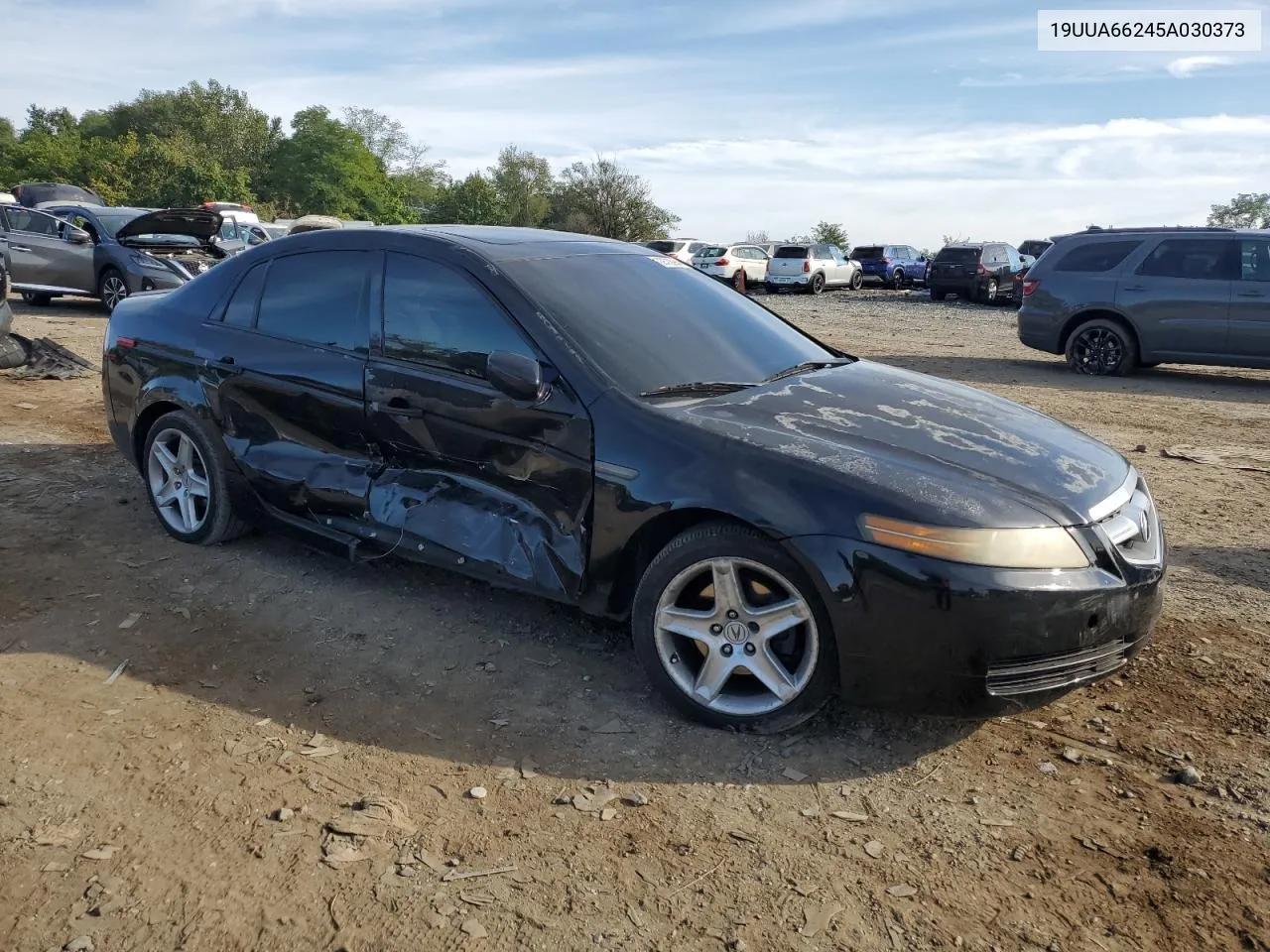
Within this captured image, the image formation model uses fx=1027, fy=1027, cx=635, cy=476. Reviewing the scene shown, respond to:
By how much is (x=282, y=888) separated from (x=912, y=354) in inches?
526

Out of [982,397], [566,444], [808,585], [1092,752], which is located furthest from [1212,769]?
[566,444]

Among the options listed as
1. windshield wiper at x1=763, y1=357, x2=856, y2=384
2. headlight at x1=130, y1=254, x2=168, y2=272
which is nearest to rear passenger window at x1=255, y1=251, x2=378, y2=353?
windshield wiper at x1=763, y1=357, x2=856, y2=384

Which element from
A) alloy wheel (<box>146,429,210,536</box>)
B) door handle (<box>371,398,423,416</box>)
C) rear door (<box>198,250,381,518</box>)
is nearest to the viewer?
door handle (<box>371,398,423,416</box>)

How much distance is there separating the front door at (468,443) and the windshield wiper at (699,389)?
311 mm

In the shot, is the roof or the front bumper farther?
the roof

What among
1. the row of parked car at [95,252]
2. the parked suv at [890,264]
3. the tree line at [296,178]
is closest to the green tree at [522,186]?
the tree line at [296,178]

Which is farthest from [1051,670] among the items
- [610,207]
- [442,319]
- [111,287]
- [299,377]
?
[610,207]

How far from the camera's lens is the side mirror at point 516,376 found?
3.64 m

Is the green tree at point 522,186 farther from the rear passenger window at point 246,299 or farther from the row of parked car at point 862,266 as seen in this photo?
the rear passenger window at point 246,299

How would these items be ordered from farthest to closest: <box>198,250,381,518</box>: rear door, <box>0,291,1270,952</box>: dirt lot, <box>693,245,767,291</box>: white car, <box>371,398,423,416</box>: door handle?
<box>693,245,767,291</box>: white car, <box>198,250,381,518</box>: rear door, <box>371,398,423,416</box>: door handle, <box>0,291,1270,952</box>: dirt lot

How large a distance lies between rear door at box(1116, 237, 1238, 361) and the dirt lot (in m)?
7.72

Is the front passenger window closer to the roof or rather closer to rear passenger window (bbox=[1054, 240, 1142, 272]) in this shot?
the roof

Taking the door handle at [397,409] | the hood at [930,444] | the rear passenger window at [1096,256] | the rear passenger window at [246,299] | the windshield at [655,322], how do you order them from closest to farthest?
1. the hood at [930,444]
2. the windshield at [655,322]
3. the door handle at [397,409]
4. the rear passenger window at [246,299]
5. the rear passenger window at [1096,256]

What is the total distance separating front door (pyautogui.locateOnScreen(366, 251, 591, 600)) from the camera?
3678 millimetres
